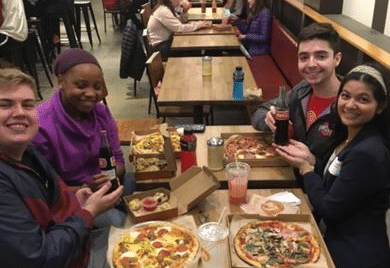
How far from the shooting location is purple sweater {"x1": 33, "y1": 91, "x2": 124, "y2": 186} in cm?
192

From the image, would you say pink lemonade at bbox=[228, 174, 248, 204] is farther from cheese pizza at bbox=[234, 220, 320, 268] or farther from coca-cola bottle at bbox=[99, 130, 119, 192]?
coca-cola bottle at bbox=[99, 130, 119, 192]

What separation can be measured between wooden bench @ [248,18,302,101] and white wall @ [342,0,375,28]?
56cm

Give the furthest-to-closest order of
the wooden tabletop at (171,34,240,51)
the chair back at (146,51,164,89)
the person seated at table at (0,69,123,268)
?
1. the wooden tabletop at (171,34,240,51)
2. the chair back at (146,51,164,89)
3. the person seated at table at (0,69,123,268)

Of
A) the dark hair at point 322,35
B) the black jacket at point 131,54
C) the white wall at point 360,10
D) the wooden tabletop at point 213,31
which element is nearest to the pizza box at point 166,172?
the dark hair at point 322,35

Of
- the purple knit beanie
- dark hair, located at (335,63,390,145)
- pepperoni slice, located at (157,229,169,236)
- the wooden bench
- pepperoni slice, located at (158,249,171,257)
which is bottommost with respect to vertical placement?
the wooden bench

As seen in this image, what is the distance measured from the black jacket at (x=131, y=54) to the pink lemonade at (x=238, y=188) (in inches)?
127

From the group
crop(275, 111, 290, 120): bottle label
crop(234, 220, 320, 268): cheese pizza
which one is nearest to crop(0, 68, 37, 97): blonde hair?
crop(234, 220, 320, 268): cheese pizza

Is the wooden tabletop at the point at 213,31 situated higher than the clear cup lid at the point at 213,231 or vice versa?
the clear cup lid at the point at 213,231

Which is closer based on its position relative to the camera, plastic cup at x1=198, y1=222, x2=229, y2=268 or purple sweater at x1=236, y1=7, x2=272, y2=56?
plastic cup at x1=198, y1=222, x2=229, y2=268

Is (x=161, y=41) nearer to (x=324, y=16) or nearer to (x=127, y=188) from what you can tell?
(x=324, y=16)

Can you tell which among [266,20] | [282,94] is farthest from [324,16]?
[282,94]

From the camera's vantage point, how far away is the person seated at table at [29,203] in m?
1.24

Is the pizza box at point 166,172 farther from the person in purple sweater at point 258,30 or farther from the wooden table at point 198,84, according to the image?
the person in purple sweater at point 258,30

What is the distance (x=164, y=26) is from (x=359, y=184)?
12.9 feet
